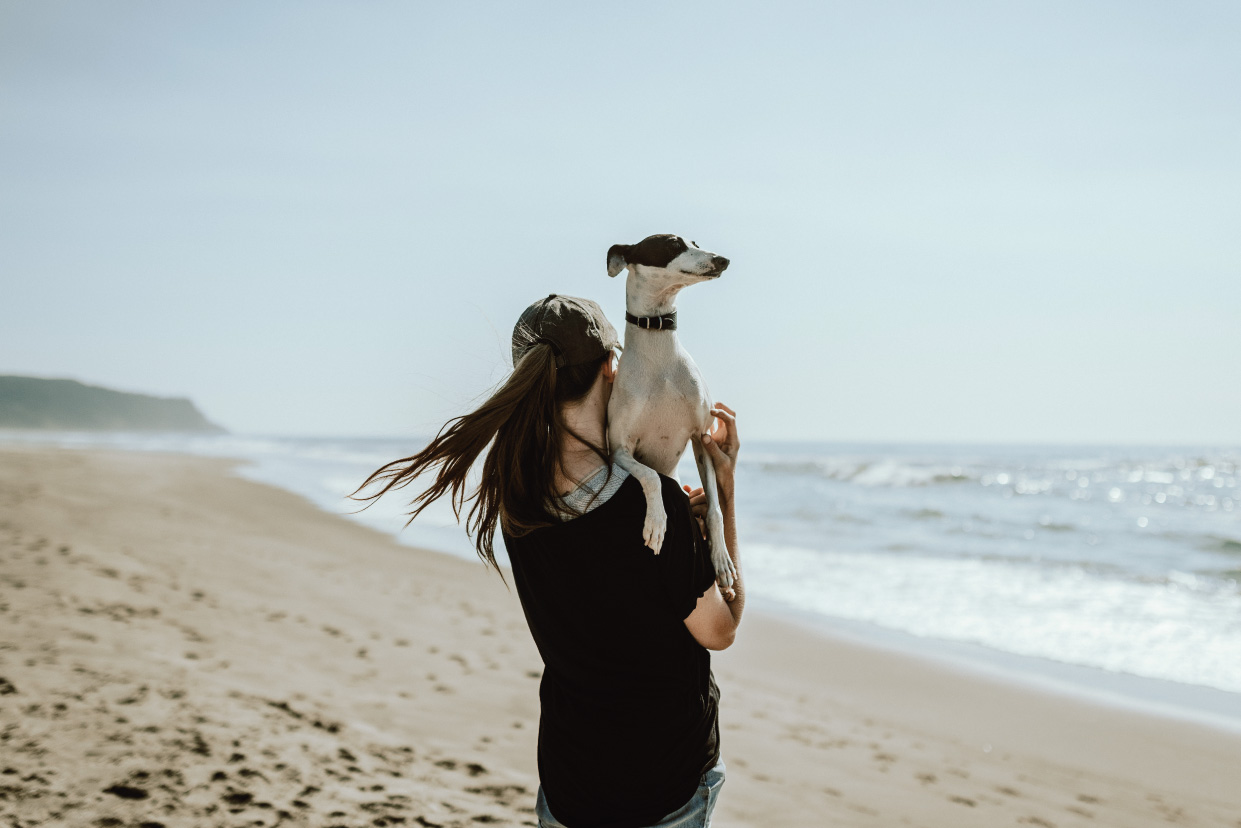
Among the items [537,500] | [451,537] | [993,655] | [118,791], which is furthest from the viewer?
[451,537]

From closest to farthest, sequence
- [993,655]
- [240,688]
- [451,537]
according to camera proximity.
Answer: [240,688]
[993,655]
[451,537]

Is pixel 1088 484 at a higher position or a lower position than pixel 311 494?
higher

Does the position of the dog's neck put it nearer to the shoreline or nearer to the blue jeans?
the blue jeans

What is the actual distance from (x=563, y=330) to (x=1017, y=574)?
10556mm

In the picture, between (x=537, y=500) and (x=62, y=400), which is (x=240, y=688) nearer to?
(x=537, y=500)

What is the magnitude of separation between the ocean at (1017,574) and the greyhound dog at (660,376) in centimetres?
550

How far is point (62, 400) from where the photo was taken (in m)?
108

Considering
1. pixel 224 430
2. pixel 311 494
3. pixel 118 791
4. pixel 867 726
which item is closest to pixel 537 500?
pixel 118 791

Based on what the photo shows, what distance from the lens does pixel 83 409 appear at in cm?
10975

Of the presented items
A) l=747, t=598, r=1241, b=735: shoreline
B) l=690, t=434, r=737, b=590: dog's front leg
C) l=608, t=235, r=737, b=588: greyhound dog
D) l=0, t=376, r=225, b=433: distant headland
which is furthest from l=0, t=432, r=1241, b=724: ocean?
l=0, t=376, r=225, b=433: distant headland

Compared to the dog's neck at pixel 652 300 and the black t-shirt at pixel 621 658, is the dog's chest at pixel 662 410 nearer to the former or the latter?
the dog's neck at pixel 652 300

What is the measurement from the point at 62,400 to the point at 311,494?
11492 centimetres

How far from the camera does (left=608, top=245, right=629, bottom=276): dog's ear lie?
221 centimetres

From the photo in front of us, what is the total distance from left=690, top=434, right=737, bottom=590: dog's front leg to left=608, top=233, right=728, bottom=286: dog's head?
44 centimetres
